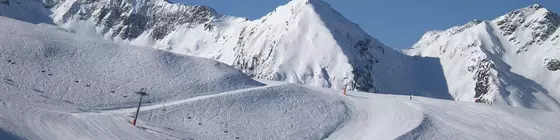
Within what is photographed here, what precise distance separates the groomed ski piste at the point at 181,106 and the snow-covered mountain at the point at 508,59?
84755mm

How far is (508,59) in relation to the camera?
566 feet

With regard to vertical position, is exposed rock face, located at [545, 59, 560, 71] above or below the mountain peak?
below

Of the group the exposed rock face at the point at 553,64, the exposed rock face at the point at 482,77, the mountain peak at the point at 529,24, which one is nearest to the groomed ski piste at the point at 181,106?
the exposed rock face at the point at 482,77

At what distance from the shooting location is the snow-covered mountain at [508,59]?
145125 millimetres

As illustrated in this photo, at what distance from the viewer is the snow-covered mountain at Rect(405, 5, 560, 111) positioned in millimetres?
145125

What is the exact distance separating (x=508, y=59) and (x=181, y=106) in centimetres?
13962

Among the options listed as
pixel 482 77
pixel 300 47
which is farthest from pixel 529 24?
pixel 300 47

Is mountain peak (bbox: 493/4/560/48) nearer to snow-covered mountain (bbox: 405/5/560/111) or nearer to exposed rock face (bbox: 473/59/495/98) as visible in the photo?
snow-covered mountain (bbox: 405/5/560/111)

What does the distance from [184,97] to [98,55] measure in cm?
1478

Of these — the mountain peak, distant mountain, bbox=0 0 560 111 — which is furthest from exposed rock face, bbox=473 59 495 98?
the mountain peak

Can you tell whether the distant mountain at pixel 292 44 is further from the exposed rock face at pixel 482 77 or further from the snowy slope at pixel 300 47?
the exposed rock face at pixel 482 77

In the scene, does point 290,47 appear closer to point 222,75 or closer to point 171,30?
point 171,30

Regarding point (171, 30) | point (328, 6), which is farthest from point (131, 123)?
point (171, 30)

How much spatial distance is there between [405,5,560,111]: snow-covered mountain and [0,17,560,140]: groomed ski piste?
84.8 meters
